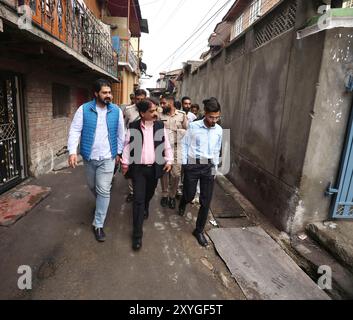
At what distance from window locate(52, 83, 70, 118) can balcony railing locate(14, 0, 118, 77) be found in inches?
46.4

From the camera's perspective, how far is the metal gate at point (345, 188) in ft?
10.8

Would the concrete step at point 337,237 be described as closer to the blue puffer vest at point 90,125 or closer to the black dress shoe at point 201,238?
the black dress shoe at point 201,238

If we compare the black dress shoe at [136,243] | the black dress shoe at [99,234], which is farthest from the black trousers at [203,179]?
the black dress shoe at [99,234]

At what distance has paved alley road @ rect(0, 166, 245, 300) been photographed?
242cm

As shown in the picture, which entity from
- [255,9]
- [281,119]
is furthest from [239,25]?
[281,119]

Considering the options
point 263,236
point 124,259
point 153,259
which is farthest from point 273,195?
point 124,259

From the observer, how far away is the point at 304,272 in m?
2.91

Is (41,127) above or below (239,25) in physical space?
below

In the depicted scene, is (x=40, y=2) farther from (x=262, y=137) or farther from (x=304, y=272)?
(x=304, y=272)

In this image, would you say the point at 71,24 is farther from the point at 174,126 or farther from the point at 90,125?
the point at 90,125

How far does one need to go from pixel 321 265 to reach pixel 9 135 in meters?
5.34

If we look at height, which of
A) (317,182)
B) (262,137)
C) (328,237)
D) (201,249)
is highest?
(262,137)

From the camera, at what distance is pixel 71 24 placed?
611 centimetres

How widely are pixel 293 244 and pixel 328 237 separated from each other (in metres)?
0.44
